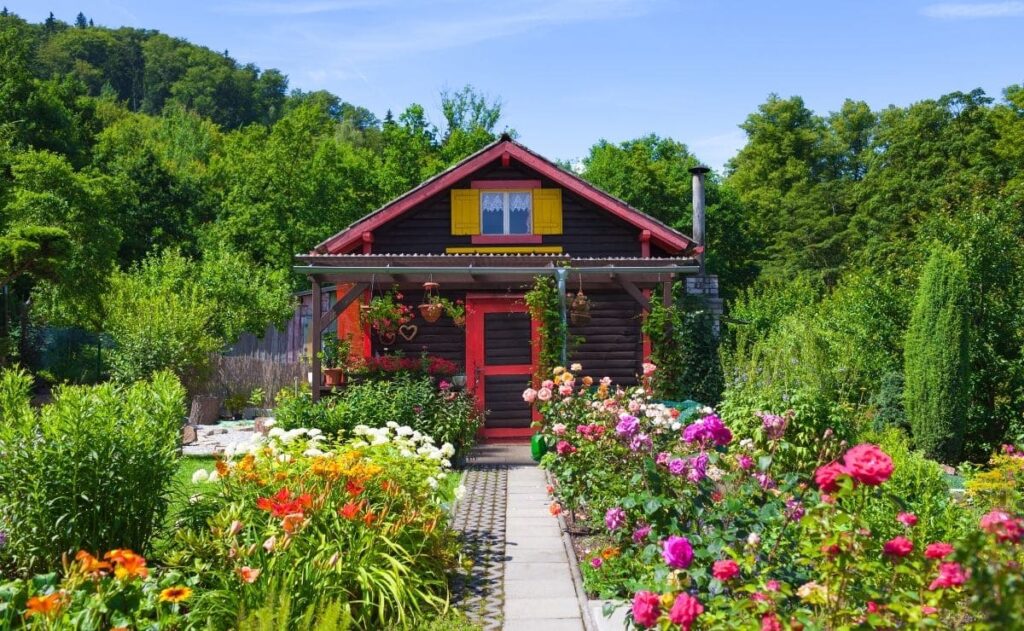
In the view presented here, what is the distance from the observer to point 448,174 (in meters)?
14.7

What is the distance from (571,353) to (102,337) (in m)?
13.6

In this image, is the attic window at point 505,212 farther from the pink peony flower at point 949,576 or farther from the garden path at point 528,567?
the pink peony flower at point 949,576

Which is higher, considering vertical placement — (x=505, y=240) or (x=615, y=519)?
(x=505, y=240)

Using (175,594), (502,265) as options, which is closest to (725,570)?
(175,594)

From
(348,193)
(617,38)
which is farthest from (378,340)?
(348,193)

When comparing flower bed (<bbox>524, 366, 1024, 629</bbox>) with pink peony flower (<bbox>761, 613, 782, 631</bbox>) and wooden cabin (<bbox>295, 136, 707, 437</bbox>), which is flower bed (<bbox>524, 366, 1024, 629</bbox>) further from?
wooden cabin (<bbox>295, 136, 707, 437</bbox>)

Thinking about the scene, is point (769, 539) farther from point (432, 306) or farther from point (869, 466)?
point (432, 306)

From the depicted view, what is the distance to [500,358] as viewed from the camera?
13.7 m

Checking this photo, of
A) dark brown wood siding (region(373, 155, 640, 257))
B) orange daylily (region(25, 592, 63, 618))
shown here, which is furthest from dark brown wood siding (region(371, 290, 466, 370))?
orange daylily (region(25, 592, 63, 618))

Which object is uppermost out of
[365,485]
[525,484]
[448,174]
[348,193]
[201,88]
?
[201,88]

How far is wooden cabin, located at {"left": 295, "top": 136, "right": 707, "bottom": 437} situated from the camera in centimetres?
1249

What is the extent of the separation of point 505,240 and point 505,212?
1.68 feet

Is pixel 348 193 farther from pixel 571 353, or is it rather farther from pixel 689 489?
pixel 689 489

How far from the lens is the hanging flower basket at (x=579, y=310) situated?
41.9 feet
